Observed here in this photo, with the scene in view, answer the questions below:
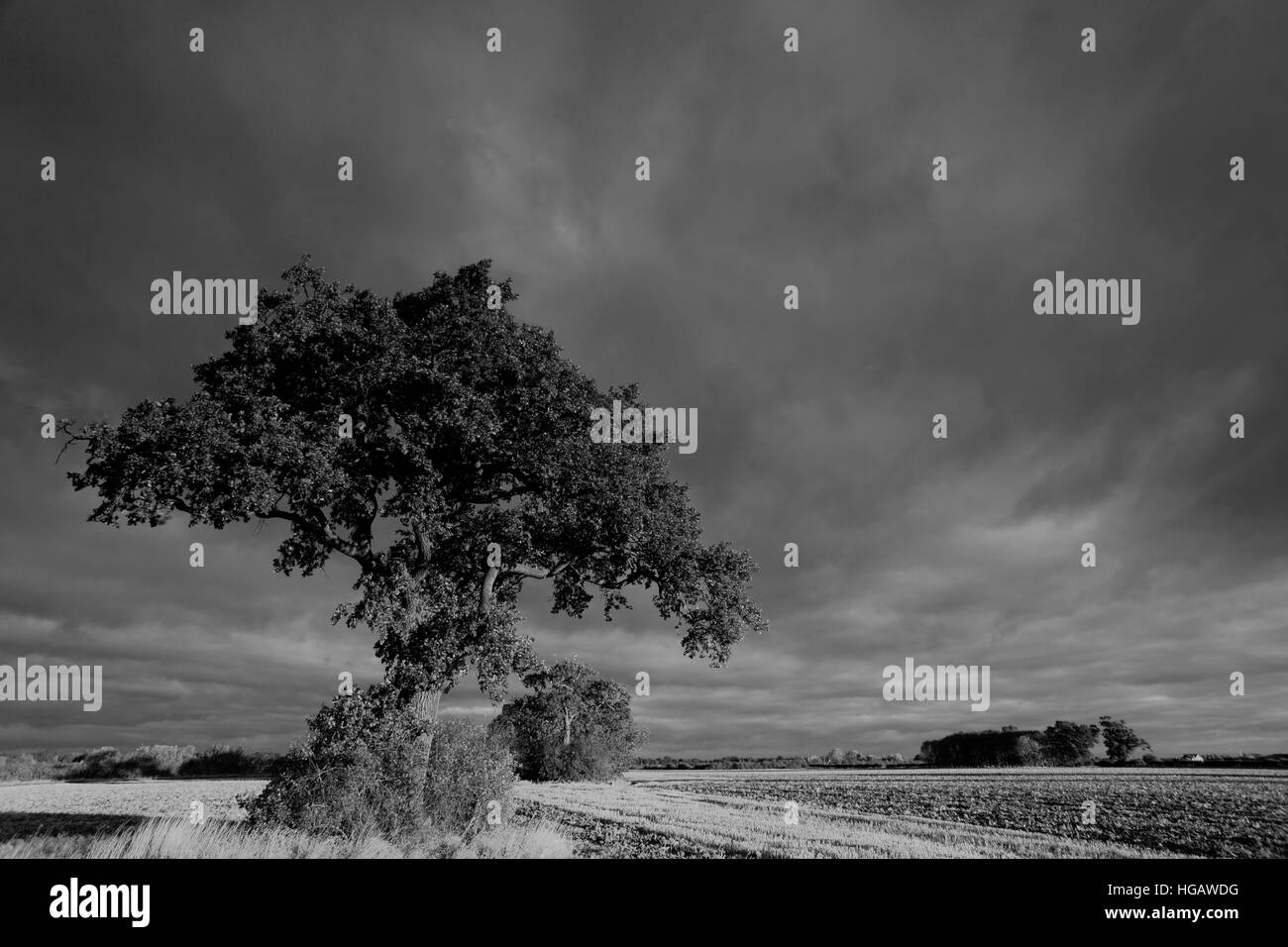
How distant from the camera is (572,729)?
2982 inches

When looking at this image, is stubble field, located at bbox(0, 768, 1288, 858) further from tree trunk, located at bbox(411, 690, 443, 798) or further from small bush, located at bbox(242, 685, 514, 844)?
tree trunk, located at bbox(411, 690, 443, 798)

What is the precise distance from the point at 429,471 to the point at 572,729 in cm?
5958

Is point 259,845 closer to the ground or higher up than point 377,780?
closer to the ground

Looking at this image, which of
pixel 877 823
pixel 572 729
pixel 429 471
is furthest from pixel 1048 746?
pixel 429 471

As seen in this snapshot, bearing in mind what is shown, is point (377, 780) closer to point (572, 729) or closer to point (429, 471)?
point (429, 471)

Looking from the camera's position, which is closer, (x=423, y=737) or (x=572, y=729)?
(x=423, y=737)

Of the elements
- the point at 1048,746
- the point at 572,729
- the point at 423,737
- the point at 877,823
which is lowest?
the point at 1048,746

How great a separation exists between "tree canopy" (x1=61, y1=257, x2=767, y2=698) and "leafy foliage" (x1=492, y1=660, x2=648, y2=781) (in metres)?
49.7

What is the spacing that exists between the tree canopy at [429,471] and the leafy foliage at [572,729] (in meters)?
49.7

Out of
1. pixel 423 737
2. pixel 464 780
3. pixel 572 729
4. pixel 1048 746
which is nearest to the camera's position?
pixel 464 780

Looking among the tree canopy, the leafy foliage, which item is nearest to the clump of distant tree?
the leafy foliage

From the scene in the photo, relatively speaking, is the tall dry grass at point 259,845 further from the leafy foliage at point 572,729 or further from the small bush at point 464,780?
the leafy foliage at point 572,729
